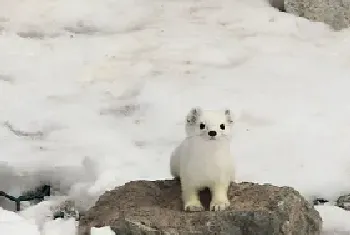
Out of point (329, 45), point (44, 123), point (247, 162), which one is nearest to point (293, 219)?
point (247, 162)

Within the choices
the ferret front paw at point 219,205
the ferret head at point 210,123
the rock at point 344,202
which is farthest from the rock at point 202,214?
the rock at point 344,202

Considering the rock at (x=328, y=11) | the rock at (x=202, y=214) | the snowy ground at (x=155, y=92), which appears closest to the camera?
the rock at (x=202, y=214)

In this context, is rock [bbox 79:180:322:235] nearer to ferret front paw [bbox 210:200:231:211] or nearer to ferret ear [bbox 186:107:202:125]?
ferret front paw [bbox 210:200:231:211]

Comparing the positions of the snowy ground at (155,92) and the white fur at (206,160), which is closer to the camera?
the white fur at (206,160)

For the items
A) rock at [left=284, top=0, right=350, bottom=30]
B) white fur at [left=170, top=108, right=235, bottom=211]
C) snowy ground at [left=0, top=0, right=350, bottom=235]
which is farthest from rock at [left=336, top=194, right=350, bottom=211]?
rock at [left=284, top=0, right=350, bottom=30]

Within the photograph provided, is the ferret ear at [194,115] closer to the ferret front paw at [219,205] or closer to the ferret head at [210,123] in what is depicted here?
the ferret head at [210,123]

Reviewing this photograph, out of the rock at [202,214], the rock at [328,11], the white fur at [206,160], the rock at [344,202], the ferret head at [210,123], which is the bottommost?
the rock at [344,202]

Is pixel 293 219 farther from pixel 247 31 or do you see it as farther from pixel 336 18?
pixel 336 18

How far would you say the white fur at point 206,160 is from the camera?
3.70ft

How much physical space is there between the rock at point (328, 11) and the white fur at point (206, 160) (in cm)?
166

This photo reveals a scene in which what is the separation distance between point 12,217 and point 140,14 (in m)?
1.62

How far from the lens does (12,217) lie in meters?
1.20

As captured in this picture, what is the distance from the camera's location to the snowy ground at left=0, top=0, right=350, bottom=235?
5.49 feet

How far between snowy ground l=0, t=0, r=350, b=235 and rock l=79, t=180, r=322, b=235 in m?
0.07
